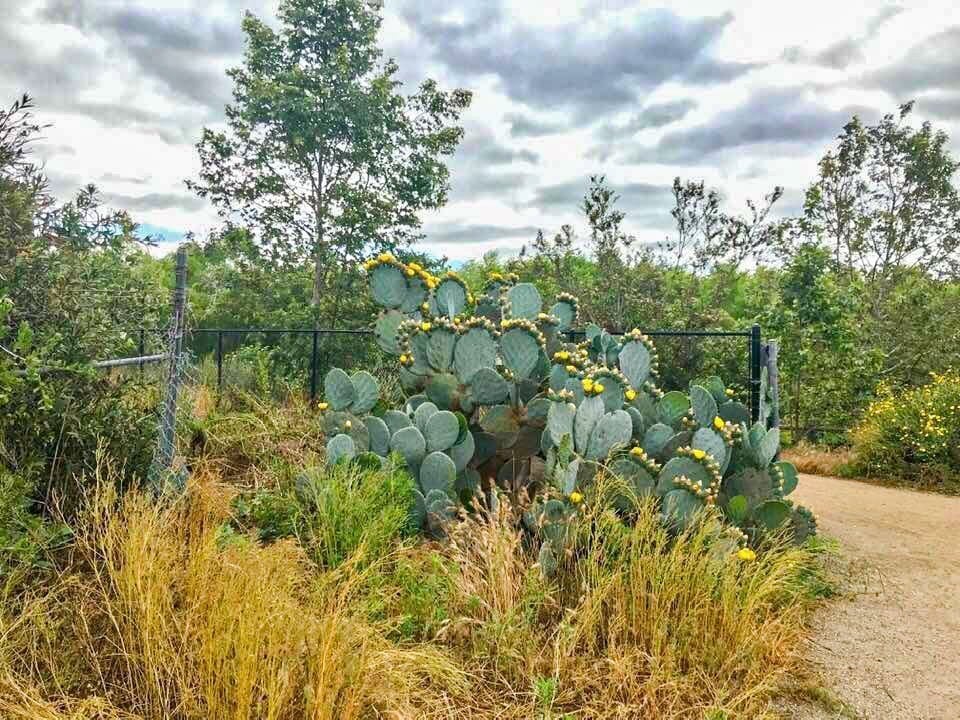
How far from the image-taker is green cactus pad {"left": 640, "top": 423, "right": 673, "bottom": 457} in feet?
12.2

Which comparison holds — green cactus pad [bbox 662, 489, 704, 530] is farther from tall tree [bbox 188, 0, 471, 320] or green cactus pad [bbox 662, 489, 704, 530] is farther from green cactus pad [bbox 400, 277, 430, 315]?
tall tree [bbox 188, 0, 471, 320]

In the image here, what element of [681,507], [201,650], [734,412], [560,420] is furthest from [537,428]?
[201,650]

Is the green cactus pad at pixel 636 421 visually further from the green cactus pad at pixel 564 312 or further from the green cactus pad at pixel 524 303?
the green cactus pad at pixel 564 312

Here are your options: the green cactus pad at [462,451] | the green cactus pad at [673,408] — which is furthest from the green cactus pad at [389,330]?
the green cactus pad at [673,408]

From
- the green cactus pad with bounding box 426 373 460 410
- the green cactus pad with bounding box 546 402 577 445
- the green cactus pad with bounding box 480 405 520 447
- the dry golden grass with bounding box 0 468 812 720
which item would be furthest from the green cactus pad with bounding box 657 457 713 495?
the green cactus pad with bounding box 426 373 460 410

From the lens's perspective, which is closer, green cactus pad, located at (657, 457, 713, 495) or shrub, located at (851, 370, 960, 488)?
green cactus pad, located at (657, 457, 713, 495)

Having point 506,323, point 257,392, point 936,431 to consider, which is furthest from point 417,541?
point 936,431

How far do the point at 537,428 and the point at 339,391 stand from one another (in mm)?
1166

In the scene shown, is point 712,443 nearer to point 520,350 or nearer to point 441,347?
point 520,350

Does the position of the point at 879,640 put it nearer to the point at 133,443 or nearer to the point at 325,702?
the point at 325,702

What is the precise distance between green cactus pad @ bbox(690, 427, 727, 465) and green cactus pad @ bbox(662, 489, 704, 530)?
1.38 ft

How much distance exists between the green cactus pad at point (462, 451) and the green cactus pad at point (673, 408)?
3.78ft

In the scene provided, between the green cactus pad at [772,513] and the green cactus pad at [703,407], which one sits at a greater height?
the green cactus pad at [703,407]

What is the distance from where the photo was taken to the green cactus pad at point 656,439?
147 inches
